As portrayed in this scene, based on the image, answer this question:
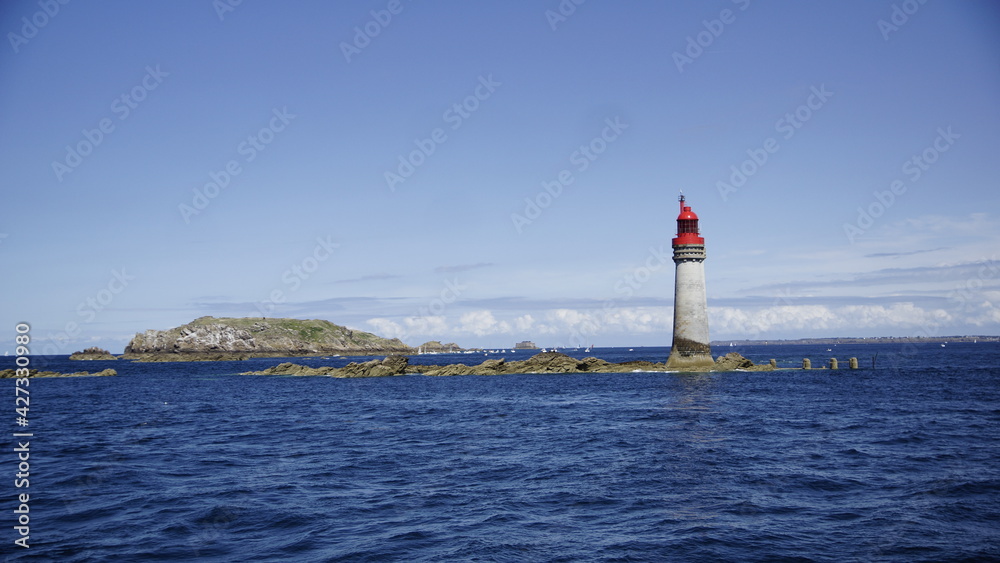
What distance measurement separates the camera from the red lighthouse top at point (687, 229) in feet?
192

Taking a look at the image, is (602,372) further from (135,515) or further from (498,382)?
(135,515)

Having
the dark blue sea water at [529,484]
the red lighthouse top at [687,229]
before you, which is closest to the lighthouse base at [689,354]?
the red lighthouse top at [687,229]

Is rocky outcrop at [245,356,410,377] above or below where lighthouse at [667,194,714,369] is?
below

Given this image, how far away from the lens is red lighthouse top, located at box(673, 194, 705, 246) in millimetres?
58500

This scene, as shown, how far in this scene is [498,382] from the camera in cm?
7194

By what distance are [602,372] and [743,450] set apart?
185 feet

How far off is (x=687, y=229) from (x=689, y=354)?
11.7 meters

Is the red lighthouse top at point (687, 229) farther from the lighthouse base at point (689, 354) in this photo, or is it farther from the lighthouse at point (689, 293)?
the lighthouse base at point (689, 354)

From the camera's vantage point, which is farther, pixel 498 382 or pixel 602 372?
pixel 602 372

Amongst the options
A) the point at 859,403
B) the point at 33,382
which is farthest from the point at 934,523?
the point at 33,382

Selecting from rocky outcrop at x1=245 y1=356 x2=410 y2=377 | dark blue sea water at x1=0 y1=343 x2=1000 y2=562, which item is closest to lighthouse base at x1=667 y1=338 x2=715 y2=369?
dark blue sea water at x1=0 y1=343 x2=1000 y2=562

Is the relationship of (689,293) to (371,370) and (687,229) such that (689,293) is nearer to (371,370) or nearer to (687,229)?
(687,229)

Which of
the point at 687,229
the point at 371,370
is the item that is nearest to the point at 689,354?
the point at 687,229

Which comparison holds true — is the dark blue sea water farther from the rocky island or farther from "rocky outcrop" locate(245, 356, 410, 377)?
"rocky outcrop" locate(245, 356, 410, 377)
